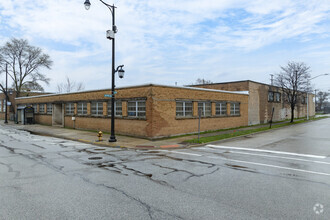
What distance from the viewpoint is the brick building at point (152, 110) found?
16.7m

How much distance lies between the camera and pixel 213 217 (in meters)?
4.30

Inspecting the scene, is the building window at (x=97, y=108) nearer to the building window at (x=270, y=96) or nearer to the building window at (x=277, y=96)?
the building window at (x=270, y=96)

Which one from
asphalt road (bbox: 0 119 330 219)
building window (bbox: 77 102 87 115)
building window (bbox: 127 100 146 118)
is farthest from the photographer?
building window (bbox: 77 102 87 115)

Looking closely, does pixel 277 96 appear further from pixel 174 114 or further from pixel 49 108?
pixel 49 108

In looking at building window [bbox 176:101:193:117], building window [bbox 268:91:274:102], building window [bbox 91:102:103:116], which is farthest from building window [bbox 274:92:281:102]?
building window [bbox 91:102:103:116]

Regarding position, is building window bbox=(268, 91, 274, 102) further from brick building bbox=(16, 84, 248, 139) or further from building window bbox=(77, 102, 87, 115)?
building window bbox=(77, 102, 87, 115)

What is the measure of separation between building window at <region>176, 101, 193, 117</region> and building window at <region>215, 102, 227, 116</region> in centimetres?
430

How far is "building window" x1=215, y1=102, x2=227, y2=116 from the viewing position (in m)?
22.5

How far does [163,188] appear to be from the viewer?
594 centimetres

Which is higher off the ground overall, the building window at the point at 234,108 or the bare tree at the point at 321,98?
the bare tree at the point at 321,98

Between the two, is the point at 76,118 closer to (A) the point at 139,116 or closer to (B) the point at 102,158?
(A) the point at 139,116

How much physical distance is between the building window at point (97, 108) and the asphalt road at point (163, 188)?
39.3ft

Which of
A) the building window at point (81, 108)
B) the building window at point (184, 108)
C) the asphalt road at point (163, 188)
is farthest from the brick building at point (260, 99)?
the asphalt road at point (163, 188)

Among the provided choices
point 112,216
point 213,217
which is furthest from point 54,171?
point 213,217
